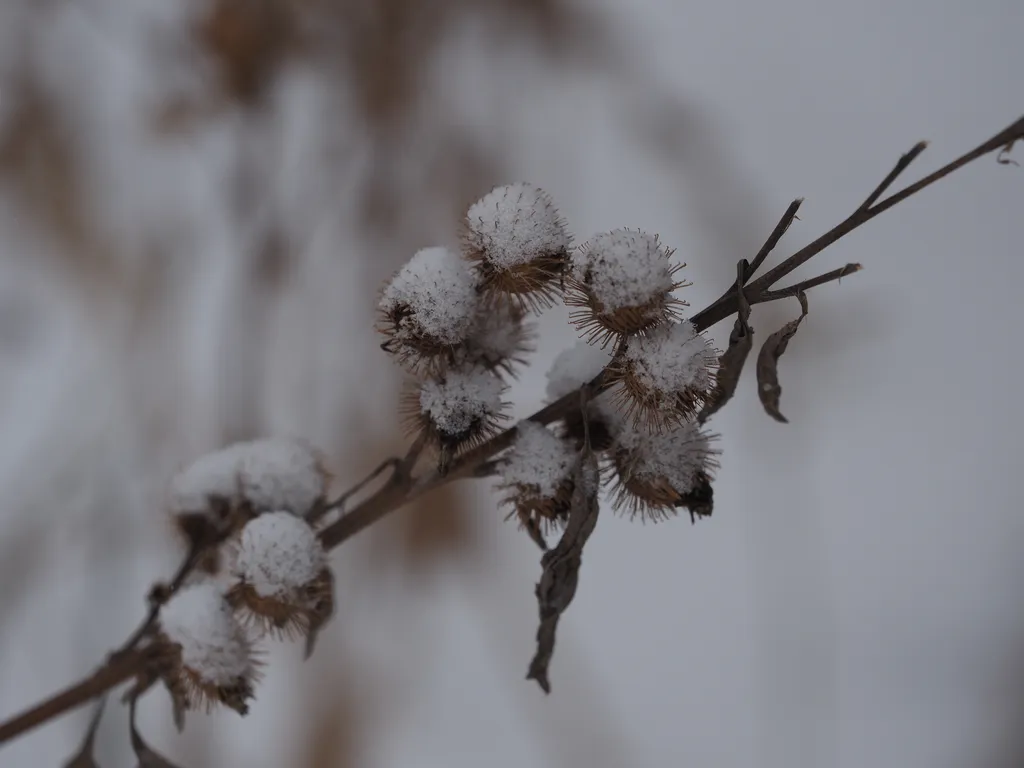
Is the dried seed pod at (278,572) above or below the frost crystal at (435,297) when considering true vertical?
below

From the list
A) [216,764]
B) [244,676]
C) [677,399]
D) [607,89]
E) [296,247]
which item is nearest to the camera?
[677,399]

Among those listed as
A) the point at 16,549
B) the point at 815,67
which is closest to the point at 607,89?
the point at 815,67

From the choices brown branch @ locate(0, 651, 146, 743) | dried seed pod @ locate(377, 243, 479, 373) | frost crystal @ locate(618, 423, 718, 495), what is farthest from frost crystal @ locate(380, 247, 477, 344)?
brown branch @ locate(0, 651, 146, 743)

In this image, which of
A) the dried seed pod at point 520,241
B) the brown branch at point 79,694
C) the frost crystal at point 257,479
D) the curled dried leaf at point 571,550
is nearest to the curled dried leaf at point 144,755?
the brown branch at point 79,694

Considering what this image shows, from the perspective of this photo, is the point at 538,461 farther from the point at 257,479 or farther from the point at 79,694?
the point at 79,694

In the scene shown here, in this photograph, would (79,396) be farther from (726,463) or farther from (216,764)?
(726,463)

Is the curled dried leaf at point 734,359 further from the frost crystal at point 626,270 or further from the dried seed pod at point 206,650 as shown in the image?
the dried seed pod at point 206,650
